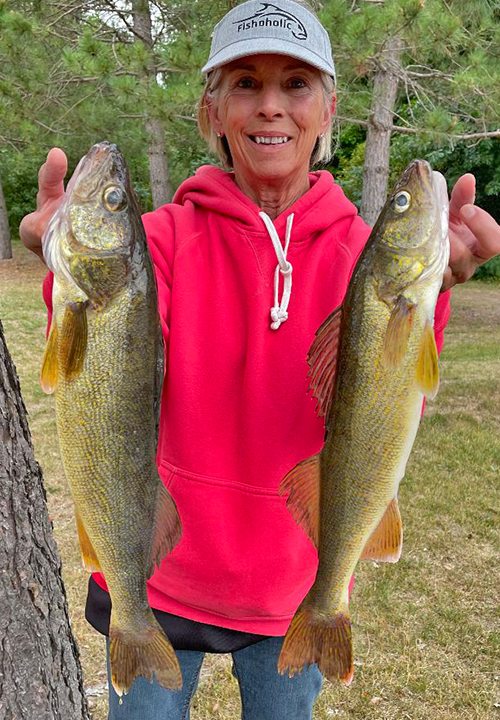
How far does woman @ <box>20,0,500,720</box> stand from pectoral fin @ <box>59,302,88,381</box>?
45cm

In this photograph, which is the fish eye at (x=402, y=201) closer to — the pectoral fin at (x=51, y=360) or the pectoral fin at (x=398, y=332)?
the pectoral fin at (x=398, y=332)

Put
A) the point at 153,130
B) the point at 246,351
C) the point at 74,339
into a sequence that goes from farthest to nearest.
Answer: the point at 153,130, the point at 246,351, the point at 74,339

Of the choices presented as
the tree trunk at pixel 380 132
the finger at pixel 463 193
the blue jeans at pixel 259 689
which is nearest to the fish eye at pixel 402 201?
the finger at pixel 463 193

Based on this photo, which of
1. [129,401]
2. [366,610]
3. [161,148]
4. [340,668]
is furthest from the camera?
[161,148]

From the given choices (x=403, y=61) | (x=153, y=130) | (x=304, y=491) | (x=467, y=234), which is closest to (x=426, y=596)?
(x=304, y=491)

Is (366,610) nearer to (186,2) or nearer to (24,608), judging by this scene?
(24,608)

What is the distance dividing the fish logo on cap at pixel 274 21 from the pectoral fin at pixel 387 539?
1358 millimetres

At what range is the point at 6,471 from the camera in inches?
79.5

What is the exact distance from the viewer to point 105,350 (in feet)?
5.19

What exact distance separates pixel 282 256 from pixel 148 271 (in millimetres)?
537

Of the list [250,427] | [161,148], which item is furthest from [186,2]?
[250,427]

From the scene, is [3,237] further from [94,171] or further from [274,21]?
[94,171]

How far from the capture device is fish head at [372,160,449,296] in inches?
65.9

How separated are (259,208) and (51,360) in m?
0.90
